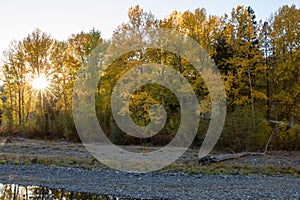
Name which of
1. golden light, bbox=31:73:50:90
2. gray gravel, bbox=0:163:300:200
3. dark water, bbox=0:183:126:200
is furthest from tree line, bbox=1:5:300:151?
dark water, bbox=0:183:126:200

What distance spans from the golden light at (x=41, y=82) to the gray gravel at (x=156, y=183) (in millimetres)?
16981

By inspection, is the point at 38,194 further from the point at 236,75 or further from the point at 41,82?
the point at 41,82

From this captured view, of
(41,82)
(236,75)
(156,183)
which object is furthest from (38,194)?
(41,82)

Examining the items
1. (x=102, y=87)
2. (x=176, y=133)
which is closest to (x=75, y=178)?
(x=176, y=133)

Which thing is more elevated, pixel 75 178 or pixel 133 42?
pixel 133 42

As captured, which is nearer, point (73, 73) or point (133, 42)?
point (133, 42)

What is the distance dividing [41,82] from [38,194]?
72.8ft

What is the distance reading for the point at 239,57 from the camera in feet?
79.0

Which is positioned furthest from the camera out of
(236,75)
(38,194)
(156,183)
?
(236,75)

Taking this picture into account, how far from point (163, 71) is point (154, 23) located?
12.5 feet

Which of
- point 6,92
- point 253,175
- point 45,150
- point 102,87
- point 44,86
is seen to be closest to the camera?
point 253,175

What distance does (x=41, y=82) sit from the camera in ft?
103

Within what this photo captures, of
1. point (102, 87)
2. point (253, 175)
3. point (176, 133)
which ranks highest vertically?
point (102, 87)

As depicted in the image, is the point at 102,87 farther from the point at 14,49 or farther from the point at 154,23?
the point at 14,49
